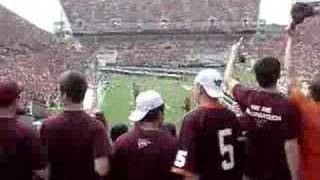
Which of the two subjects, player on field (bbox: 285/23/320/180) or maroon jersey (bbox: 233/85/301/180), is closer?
maroon jersey (bbox: 233/85/301/180)

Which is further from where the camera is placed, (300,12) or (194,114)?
(300,12)

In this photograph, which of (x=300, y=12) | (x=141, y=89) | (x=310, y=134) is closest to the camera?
(x=310, y=134)

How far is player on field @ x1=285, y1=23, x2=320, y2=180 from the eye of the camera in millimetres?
4957

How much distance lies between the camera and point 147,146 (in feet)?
15.2

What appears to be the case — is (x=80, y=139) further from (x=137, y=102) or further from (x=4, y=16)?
(x=4, y=16)

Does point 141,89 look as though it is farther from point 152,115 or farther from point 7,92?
point 7,92

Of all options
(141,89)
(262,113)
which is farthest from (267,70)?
(141,89)

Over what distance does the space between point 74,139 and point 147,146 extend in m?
0.42

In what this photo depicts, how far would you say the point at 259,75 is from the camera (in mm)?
4809

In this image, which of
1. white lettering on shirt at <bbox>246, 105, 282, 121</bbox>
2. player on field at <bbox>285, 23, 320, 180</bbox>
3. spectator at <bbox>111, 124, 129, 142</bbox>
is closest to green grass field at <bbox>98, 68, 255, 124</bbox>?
spectator at <bbox>111, 124, 129, 142</bbox>

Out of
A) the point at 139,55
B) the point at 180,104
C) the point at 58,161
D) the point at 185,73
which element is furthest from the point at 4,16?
the point at 58,161

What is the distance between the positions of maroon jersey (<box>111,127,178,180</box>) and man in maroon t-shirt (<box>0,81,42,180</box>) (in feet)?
1.60

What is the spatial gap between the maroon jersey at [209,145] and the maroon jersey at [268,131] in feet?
0.66

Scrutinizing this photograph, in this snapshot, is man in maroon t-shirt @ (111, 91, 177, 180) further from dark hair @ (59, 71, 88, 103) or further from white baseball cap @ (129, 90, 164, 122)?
dark hair @ (59, 71, 88, 103)
